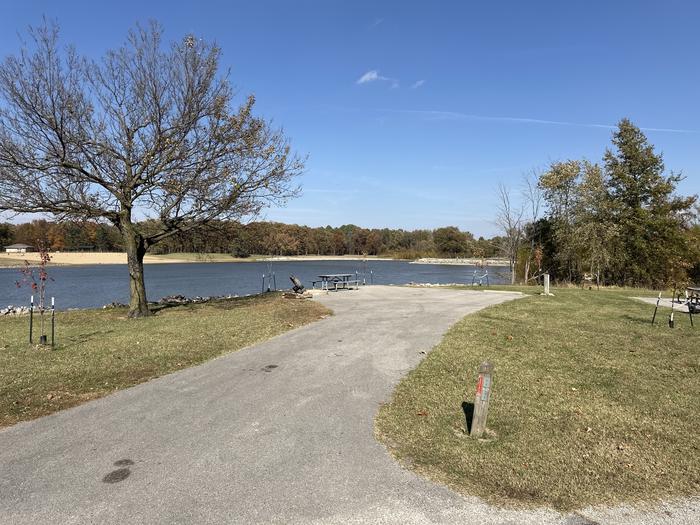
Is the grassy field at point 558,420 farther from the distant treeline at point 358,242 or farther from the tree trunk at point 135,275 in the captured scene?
the distant treeline at point 358,242

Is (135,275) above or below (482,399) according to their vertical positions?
above

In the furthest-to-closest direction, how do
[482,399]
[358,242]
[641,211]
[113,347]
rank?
[358,242]
[641,211]
[113,347]
[482,399]

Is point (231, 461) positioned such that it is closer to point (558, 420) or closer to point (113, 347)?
point (558, 420)

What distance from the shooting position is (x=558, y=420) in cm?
513

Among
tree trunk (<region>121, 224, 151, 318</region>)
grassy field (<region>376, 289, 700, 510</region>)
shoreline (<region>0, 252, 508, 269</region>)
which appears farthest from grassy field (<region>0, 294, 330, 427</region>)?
shoreline (<region>0, 252, 508, 269</region>)

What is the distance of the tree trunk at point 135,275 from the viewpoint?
1278 centimetres

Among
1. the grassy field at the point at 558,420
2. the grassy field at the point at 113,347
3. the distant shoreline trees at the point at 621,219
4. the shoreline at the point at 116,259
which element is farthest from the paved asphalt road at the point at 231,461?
the shoreline at the point at 116,259

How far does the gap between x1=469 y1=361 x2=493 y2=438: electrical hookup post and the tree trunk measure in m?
10.8

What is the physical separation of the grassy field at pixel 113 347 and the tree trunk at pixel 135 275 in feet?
1.43

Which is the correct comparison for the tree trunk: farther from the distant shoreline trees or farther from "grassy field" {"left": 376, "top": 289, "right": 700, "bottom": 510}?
the distant shoreline trees

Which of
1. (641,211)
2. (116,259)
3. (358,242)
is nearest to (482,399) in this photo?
(641,211)

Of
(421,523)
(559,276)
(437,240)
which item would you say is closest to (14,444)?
(421,523)

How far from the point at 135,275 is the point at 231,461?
10.3 meters

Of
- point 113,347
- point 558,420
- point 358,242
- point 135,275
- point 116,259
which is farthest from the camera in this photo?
point 358,242
